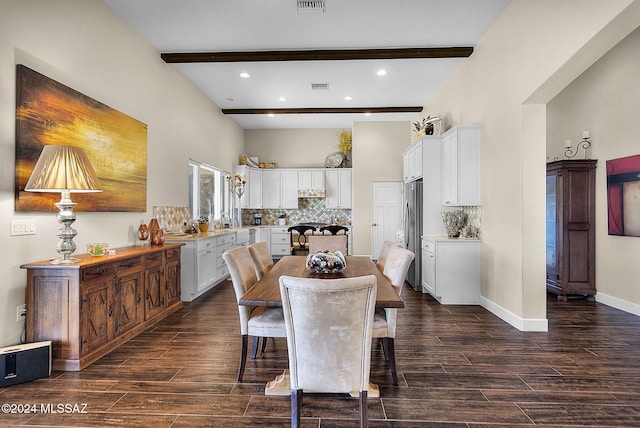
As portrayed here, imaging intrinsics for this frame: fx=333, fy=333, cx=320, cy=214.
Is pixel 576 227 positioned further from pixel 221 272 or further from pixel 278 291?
pixel 221 272

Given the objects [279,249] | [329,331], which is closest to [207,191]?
[279,249]

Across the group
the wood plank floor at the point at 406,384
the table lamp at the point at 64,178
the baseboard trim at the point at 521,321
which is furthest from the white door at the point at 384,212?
the table lamp at the point at 64,178

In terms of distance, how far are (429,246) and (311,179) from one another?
431cm

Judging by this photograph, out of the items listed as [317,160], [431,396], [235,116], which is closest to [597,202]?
[431,396]

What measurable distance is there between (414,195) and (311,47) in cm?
262

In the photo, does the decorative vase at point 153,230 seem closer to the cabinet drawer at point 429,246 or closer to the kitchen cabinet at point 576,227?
the cabinet drawer at point 429,246

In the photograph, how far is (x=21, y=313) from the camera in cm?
250

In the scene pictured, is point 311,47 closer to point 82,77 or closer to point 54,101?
point 82,77

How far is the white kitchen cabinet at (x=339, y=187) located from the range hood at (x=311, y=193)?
18 centimetres

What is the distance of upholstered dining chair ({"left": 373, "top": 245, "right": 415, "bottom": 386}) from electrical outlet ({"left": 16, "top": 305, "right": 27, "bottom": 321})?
2.61 m

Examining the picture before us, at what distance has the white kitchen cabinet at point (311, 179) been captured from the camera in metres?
8.33

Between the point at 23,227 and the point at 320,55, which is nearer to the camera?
the point at 23,227

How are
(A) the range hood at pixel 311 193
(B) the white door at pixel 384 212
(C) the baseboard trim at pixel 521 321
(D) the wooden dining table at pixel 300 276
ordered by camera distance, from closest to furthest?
1. (D) the wooden dining table at pixel 300 276
2. (C) the baseboard trim at pixel 521 321
3. (B) the white door at pixel 384 212
4. (A) the range hood at pixel 311 193

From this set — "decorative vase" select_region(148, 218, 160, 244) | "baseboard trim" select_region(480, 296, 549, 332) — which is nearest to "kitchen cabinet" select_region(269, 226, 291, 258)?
"decorative vase" select_region(148, 218, 160, 244)
